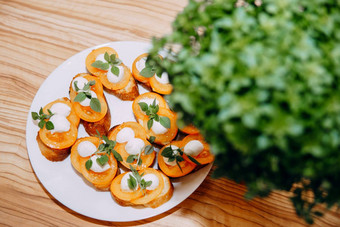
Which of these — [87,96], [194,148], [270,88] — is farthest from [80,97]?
[270,88]

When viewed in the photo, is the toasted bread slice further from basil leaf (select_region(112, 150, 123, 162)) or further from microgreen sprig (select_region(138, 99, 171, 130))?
basil leaf (select_region(112, 150, 123, 162))

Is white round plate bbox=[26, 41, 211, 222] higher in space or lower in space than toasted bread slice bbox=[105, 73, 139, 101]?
lower

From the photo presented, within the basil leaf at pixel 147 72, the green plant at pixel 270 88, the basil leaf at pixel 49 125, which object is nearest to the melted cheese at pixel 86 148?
the basil leaf at pixel 49 125

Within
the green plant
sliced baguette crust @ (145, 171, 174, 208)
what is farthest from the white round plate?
the green plant

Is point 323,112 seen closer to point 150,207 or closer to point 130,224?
point 150,207

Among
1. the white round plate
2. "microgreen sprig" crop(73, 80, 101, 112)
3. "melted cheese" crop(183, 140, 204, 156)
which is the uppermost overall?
"microgreen sprig" crop(73, 80, 101, 112)
